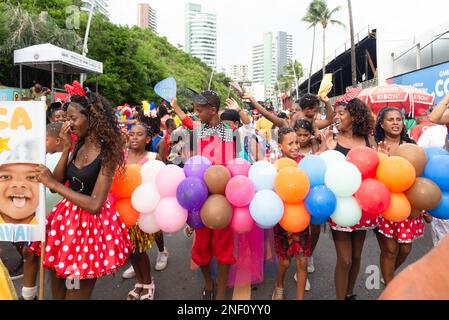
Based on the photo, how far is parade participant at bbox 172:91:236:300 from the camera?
2.90 meters

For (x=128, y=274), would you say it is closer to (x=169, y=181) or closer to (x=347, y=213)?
(x=169, y=181)

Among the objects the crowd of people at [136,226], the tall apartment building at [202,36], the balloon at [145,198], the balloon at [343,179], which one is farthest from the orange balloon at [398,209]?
the tall apartment building at [202,36]

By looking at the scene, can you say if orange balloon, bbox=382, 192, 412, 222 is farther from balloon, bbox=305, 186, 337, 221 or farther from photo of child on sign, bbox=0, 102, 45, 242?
photo of child on sign, bbox=0, 102, 45, 242

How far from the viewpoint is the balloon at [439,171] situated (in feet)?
8.32

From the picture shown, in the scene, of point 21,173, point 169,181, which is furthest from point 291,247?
point 21,173

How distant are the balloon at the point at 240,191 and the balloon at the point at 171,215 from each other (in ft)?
1.26

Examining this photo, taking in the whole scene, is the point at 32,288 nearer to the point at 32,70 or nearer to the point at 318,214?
the point at 318,214

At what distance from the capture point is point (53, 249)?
215 cm

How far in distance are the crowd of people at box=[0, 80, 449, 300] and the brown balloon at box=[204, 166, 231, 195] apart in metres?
0.49

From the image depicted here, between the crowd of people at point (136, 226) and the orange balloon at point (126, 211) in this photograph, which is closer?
the crowd of people at point (136, 226)

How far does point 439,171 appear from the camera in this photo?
2.55 metres

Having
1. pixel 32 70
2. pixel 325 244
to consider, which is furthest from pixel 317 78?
pixel 325 244

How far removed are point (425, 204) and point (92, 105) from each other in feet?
7.80

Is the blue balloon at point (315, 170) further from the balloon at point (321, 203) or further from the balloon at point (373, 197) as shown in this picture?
the balloon at point (373, 197)
